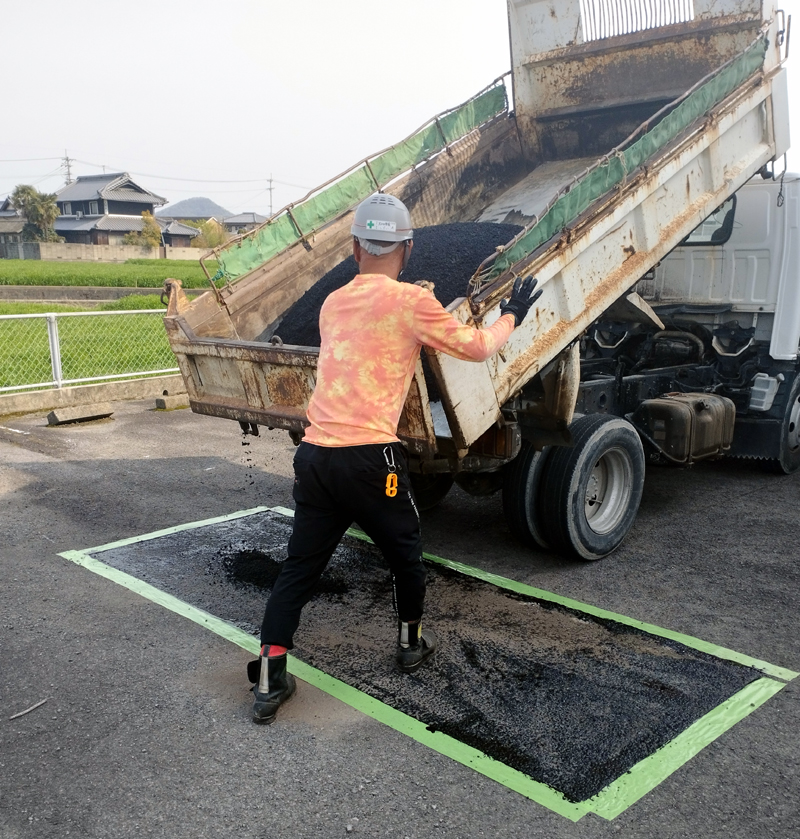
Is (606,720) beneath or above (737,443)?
beneath

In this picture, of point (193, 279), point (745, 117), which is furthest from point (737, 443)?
point (193, 279)

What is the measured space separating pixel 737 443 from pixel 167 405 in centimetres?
624

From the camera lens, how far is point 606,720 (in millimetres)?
3338

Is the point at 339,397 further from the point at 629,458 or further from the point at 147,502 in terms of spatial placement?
the point at 147,502

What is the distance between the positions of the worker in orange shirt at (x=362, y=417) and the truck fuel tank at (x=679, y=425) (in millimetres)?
2713

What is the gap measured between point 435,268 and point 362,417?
184 centimetres

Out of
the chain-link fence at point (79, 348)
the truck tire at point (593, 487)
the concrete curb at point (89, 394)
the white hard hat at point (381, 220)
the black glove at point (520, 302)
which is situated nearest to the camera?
the white hard hat at point (381, 220)

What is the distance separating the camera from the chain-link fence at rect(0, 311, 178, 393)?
9.73 metres

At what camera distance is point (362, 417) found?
129 inches

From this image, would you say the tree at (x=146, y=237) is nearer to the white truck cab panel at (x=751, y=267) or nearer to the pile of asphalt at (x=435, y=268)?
the white truck cab panel at (x=751, y=267)

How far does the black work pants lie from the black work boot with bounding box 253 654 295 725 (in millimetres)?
79

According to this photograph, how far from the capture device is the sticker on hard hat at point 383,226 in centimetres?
333

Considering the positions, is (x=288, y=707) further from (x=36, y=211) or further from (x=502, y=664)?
(x=36, y=211)

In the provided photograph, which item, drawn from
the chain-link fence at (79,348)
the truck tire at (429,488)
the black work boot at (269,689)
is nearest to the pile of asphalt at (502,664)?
the black work boot at (269,689)
